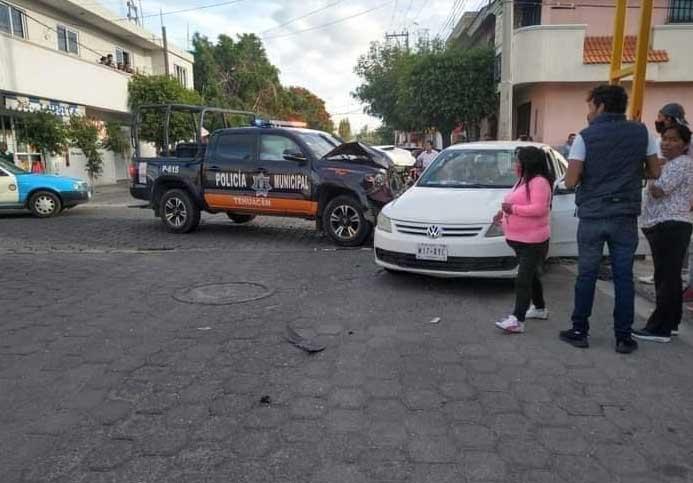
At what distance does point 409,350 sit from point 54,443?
244 cm

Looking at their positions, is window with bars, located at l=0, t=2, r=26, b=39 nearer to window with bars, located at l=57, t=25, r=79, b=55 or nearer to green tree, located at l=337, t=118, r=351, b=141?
window with bars, located at l=57, t=25, r=79, b=55

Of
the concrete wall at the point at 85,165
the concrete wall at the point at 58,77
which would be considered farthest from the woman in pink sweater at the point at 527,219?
the concrete wall at the point at 85,165

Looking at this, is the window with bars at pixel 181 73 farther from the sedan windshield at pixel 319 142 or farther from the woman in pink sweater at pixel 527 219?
the woman in pink sweater at pixel 527 219

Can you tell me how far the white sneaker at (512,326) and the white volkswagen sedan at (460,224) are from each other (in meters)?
1.02

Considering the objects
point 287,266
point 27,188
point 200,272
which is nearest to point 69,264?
point 200,272

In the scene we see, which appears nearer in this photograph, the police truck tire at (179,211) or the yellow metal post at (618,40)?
the yellow metal post at (618,40)

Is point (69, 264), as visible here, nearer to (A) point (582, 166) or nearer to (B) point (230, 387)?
(B) point (230, 387)

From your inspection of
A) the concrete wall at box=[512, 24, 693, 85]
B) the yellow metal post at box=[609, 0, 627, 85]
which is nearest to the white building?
the concrete wall at box=[512, 24, 693, 85]

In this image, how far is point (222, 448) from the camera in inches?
115

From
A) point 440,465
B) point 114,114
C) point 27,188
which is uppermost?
point 114,114

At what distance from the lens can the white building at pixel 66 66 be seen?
17.9 m

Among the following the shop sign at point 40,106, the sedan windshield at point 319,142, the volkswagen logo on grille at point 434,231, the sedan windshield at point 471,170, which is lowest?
the volkswagen logo on grille at point 434,231

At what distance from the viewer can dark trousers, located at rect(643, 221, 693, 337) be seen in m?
4.25

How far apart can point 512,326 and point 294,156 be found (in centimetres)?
510
